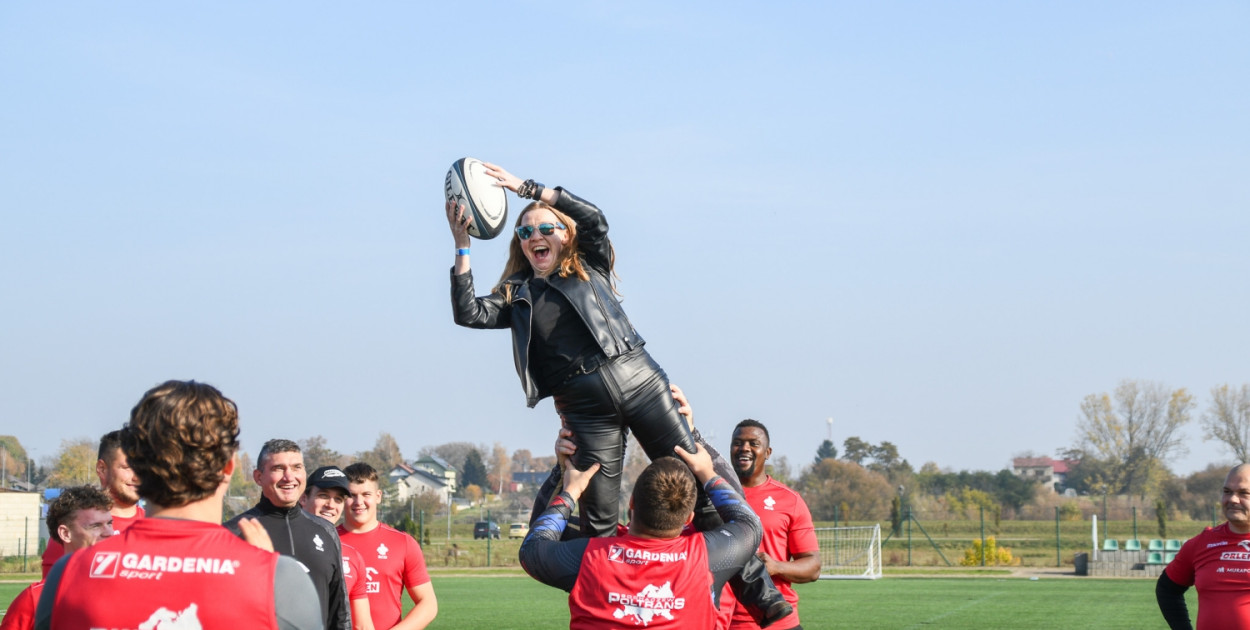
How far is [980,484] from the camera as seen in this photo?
79.1m

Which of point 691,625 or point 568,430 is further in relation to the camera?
point 568,430

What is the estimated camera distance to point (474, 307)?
5.64 meters

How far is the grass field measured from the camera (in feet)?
66.7

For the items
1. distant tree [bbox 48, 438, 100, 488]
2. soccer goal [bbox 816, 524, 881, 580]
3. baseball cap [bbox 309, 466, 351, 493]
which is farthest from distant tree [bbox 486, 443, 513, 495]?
baseball cap [bbox 309, 466, 351, 493]

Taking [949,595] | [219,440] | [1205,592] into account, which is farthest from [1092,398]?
[219,440]

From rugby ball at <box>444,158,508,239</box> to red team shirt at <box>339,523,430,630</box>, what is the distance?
3.37 metres

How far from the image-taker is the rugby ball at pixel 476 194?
562 centimetres

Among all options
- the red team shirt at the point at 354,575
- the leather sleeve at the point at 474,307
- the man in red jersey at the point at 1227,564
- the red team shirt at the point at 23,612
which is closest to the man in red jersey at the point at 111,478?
the red team shirt at the point at 23,612

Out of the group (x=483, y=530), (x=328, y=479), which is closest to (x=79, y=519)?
(x=328, y=479)

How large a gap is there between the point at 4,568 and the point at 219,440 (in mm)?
41942

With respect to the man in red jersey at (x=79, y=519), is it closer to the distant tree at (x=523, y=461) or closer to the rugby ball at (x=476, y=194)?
the rugby ball at (x=476, y=194)

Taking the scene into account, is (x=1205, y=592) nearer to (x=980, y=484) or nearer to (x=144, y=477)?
(x=144, y=477)

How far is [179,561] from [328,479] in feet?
14.3

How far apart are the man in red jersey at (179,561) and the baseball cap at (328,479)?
419cm
